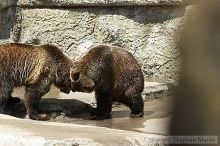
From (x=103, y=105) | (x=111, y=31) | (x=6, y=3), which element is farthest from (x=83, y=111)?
(x=6, y=3)

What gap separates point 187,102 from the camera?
726 millimetres

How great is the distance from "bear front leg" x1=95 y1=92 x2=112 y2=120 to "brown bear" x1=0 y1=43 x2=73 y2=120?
0.65m

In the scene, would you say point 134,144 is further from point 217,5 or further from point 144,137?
point 217,5

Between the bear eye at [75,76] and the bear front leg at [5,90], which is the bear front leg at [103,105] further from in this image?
the bear front leg at [5,90]

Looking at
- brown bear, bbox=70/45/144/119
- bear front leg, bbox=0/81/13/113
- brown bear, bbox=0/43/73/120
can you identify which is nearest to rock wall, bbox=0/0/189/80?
brown bear, bbox=70/45/144/119

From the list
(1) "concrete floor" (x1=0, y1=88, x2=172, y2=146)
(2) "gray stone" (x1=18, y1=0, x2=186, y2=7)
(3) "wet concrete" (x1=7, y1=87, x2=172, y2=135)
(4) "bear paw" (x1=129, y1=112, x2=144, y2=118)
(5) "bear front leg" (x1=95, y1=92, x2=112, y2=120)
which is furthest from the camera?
(2) "gray stone" (x1=18, y1=0, x2=186, y2=7)

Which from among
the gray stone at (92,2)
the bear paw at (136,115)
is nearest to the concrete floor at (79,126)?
the bear paw at (136,115)

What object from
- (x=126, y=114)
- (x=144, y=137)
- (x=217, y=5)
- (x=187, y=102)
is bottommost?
(x=126, y=114)

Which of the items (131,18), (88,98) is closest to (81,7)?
(131,18)

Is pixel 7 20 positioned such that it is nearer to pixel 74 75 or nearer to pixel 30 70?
pixel 30 70

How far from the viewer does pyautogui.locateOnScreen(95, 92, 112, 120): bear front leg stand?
26.7ft

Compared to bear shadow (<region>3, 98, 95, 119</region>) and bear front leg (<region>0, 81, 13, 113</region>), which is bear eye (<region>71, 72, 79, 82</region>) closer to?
bear shadow (<region>3, 98, 95, 119</region>)

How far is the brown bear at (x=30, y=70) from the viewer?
7.95 metres

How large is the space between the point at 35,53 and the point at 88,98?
1.37 metres
